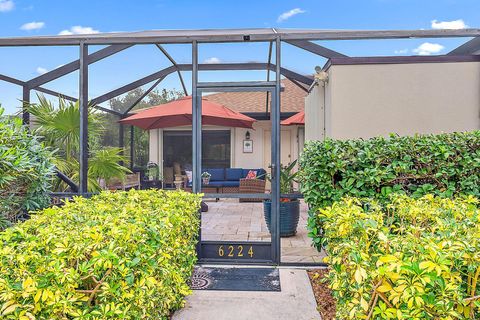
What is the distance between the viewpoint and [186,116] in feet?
18.2

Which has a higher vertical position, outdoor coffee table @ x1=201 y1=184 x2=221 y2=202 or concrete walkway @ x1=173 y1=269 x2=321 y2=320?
outdoor coffee table @ x1=201 y1=184 x2=221 y2=202

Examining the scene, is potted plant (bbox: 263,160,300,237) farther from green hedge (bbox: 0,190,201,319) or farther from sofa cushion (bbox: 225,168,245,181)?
green hedge (bbox: 0,190,201,319)

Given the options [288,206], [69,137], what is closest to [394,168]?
[288,206]

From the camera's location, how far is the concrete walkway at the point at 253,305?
2.85 metres

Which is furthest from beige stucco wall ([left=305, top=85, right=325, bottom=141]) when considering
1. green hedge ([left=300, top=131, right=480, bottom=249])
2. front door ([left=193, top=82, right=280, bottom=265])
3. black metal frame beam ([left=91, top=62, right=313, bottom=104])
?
green hedge ([left=300, top=131, right=480, bottom=249])

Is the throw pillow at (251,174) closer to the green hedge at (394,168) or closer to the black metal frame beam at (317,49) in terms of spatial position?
the green hedge at (394,168)

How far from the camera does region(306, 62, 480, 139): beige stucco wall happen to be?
4469 millimetres

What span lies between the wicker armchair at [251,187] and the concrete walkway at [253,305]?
1.24m

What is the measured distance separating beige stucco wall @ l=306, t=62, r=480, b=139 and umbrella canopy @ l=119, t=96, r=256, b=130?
153cm

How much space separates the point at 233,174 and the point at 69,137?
232 centimetres

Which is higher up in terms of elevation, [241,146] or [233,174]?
[241,146]

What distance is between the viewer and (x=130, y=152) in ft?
30.6

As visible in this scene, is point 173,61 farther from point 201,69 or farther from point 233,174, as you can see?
point 233,174

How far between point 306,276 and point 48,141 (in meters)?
3.68
